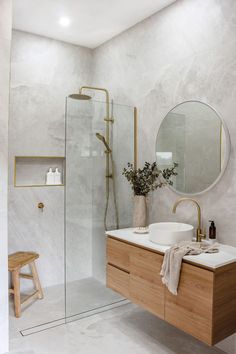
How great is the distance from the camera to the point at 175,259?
203cm

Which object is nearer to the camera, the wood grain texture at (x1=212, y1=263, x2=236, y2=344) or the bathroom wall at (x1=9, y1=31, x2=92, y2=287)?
the wood grain texture at (x1=212, y1=263, x2=236, y2=344)

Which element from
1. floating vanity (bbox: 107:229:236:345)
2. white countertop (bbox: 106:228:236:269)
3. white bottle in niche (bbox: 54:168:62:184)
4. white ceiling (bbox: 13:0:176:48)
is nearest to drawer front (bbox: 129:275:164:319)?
floating vanity (bbox: 107:229:236:345)

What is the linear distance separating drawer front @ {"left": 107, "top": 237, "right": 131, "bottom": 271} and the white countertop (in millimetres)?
58

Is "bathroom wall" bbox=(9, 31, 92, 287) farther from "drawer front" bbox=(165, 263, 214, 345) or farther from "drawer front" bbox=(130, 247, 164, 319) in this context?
"drawer front" bbox=(165, 263, 214, 345)

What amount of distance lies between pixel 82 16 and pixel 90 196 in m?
1.71

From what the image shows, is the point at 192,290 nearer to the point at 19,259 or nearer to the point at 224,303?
the point at 224,303

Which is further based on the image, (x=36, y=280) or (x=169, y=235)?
(x=36, y=280)

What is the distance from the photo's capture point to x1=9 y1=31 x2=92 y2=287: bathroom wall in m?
3.27

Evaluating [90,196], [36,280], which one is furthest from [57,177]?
[36,280]

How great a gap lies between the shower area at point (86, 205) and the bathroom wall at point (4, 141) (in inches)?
19.4

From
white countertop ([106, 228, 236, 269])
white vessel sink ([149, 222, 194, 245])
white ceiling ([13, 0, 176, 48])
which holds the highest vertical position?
white ceiling ([13, 0, 176, 48])

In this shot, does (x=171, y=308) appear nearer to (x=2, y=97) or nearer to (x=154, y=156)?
(x=154, y=156)

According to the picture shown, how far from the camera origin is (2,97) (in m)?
2.27

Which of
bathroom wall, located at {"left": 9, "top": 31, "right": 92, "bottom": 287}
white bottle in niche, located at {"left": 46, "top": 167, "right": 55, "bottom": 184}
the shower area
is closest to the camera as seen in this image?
the shower area
